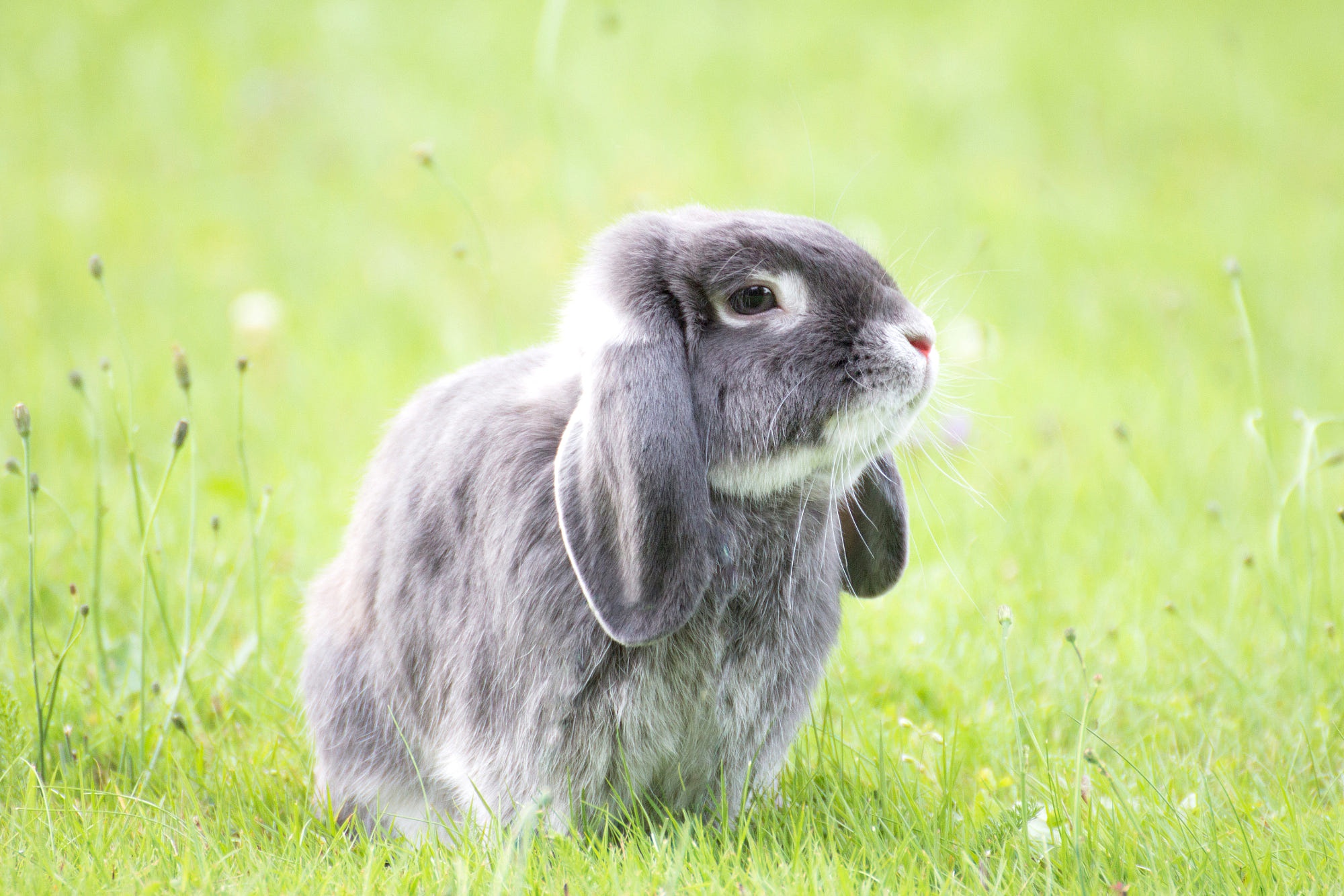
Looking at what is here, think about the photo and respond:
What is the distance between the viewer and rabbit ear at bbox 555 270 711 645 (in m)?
2.18

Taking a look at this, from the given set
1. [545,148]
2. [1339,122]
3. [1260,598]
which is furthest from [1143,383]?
[1339,122]

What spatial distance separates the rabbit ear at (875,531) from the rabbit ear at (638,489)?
572mm

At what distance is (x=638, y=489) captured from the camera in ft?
7.11

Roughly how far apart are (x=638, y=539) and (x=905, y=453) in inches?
39.6

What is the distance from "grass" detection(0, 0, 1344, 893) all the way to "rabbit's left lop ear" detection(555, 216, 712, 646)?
500 mm

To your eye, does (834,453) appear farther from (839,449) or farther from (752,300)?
(752,300)

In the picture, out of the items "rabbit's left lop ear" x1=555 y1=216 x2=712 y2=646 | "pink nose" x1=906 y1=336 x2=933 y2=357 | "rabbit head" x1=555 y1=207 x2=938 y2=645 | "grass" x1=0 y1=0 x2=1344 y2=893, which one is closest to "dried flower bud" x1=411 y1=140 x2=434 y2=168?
"grass" x1=0 y1=0 x2=1344 y2=893

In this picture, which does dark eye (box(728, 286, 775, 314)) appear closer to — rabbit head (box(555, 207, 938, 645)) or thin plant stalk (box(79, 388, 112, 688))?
rabbit head (box(555, 207, 938, 645))

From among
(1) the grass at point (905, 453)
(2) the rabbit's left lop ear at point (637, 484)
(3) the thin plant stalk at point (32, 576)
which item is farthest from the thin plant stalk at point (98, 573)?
(2) the rabbit's left lop ear at point (637, 484)

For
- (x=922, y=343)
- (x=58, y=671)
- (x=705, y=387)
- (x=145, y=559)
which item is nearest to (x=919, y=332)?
(x=922, y=343)

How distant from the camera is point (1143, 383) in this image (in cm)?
577

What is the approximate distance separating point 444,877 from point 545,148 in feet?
19.7

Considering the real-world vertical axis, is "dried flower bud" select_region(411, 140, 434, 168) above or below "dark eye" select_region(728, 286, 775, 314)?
above

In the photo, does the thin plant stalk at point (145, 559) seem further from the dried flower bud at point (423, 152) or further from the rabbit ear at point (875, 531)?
the rabbit ear at point (875, 531)
